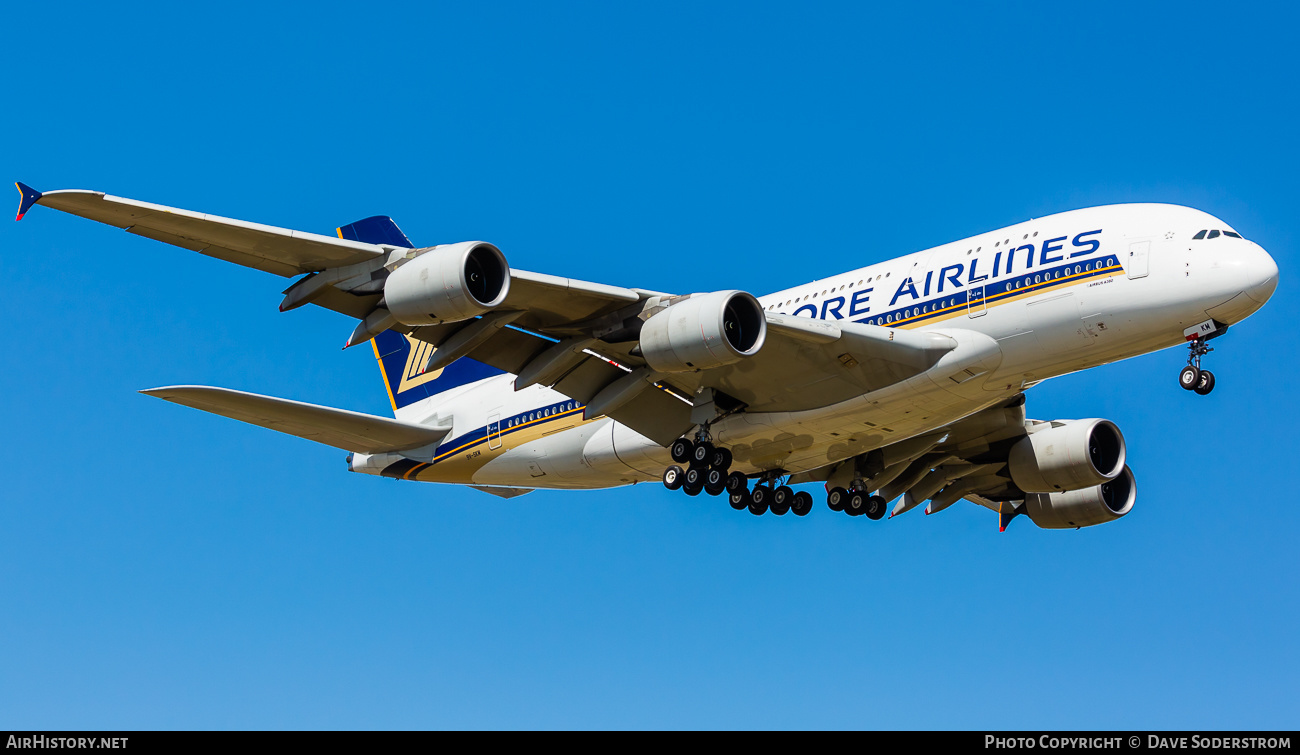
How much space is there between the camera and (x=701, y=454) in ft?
87.7

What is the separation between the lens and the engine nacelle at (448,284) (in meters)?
21.2

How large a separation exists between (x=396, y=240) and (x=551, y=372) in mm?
10338

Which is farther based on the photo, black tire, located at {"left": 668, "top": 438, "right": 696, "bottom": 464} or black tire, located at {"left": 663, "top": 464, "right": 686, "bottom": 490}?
black tire, located at {"left": 663, "top": 464, "right": 686, "bottom": 490}

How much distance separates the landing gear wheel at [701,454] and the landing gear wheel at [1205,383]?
9.21 meters

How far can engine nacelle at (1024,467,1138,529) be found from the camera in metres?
32.4

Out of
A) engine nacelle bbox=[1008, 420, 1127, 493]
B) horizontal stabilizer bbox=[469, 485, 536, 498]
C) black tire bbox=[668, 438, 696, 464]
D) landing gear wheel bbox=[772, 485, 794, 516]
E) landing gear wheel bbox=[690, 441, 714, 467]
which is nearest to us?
landing gear wheel bbox=[690, 441, 714, 467]

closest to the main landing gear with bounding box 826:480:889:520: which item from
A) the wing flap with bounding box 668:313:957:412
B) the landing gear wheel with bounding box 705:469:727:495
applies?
the landing gear wheel with bounding box 705:469:727:495

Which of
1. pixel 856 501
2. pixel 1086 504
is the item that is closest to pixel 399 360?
pixel 856 501

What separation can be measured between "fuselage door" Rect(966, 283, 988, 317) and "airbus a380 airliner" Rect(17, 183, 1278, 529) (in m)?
0.03

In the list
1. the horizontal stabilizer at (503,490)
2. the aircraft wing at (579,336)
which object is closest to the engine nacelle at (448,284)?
the aircraft wing at (579,336)

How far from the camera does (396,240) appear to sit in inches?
1319

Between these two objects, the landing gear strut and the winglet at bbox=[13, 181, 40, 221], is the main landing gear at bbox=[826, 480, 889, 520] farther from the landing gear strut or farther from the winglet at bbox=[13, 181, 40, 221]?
the winglet at bbox=[13, 181, 40, 221]

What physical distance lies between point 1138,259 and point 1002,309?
250cm

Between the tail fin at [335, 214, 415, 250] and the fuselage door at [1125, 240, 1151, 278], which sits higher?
the tail fin at [335, 214, 415, 250]
